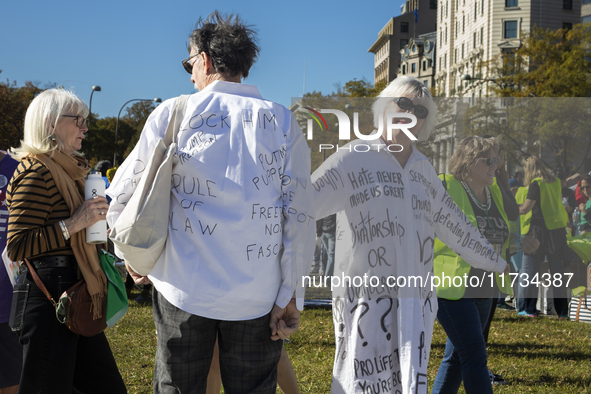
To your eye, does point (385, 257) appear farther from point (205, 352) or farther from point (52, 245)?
point (52, 245)

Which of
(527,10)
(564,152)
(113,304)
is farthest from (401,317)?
(527,10)

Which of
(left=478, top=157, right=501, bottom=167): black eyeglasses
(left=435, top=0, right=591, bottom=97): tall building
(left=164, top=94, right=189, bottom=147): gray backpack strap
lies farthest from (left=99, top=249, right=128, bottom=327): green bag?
(left=435, top=0, right=591, bottom=97): tall building

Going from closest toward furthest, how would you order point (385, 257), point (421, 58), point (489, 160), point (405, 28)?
point (385, 257) → point (489, 160) → point (421, 58) → point (405, 28)

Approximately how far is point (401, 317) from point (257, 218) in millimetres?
1037

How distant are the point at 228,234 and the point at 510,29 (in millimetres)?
56717

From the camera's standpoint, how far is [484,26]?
180ft

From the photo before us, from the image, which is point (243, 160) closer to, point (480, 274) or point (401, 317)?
point (401, 317)

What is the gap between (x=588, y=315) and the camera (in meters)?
7.75

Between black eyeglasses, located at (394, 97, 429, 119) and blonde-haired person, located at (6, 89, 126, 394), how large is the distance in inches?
62.4

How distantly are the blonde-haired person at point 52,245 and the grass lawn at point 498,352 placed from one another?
6.19ft

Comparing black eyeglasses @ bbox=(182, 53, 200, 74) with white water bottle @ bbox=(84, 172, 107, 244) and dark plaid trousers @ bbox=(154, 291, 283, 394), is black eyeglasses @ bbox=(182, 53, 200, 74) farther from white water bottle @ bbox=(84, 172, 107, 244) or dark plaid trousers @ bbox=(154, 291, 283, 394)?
dark plaid trousers @ bbox=(154, 291, 283, 394)

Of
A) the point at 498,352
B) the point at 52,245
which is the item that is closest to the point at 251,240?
the point at 52,245

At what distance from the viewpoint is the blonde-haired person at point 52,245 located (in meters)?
2.42

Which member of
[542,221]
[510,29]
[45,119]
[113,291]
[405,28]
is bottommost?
[113,291]
